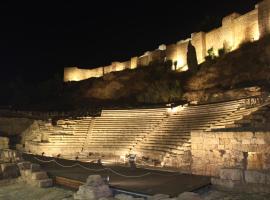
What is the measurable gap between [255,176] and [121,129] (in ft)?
46.4

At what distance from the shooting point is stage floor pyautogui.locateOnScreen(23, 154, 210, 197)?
889cm

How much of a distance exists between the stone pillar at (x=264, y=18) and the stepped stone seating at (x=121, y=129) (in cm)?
2019

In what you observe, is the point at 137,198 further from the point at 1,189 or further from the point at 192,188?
the point at 1,189

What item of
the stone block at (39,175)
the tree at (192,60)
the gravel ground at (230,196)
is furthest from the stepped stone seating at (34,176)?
the tree at (192,60)

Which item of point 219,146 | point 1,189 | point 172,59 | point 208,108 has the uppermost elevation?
point 172,59

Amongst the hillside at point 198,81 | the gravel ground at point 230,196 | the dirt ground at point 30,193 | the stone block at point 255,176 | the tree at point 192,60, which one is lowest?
the dirt ground at point 30,193

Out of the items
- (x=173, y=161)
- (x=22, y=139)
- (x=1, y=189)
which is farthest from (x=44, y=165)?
(x=22, y=139)

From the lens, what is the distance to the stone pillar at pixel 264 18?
35897mm

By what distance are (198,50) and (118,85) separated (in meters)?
11.9

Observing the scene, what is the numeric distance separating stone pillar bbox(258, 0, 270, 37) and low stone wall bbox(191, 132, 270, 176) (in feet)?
95.5

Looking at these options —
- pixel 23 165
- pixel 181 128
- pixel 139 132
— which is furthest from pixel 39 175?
pixel 139 132

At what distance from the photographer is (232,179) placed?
847 cm

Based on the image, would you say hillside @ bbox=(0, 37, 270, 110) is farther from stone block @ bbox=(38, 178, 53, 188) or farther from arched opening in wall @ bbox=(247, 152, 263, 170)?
stone block @ bbox=(38, 178, 53, 188)

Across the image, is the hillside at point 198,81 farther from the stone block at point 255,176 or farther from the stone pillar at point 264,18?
the stone block at point 255,176
